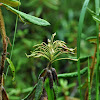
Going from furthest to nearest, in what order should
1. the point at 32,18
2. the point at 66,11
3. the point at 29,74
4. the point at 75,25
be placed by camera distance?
the point at 66,11, the point at 75,25, the point at 29,74, the point at 32,18

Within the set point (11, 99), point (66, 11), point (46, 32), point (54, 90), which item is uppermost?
point (66, 11)

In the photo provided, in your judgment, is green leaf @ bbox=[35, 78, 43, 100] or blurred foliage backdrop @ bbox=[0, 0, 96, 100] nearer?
green leaf @ bbox=[35, 78, 43, 100]

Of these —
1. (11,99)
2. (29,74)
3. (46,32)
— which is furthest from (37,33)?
(11,99)

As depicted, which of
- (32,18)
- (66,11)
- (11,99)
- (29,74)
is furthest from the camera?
(66,11)

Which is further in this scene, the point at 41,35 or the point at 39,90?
the point at 41,35

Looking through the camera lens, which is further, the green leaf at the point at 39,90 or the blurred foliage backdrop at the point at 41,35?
the blurred foliage backdrop at the point at 41,35

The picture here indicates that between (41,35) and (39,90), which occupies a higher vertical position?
(41,35)

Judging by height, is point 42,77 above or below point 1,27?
below

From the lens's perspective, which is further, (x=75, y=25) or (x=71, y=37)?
(x=75, y=25)

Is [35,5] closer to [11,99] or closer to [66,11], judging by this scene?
[66,11]
